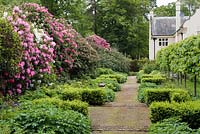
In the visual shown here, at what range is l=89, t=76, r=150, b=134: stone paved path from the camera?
821 cm

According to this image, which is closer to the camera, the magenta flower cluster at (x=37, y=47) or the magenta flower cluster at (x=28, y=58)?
the magenta flower cluster at (x=28, y=58)

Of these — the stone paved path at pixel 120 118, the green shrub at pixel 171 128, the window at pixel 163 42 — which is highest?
the window at pixel 163 42

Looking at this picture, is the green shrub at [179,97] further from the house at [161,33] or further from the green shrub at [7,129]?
the house at [161,33]

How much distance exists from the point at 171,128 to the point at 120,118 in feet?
8.92

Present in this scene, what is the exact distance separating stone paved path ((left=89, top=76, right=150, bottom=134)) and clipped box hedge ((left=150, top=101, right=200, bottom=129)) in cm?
38

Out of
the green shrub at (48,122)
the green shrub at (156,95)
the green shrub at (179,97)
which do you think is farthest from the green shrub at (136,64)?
the green shrub at (48,122)

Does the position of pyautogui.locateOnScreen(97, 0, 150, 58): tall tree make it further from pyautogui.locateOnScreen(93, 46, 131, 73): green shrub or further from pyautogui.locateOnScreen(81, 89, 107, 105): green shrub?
pyautogui.locateOnScreen(81, 89, 107, 105): green shrub

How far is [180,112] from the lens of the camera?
8297 millimetres

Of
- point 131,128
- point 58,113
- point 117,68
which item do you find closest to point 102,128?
point 131,128

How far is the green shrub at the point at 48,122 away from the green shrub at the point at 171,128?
1378mm

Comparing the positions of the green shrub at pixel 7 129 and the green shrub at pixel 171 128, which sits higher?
the green shrub at pixel 7 129

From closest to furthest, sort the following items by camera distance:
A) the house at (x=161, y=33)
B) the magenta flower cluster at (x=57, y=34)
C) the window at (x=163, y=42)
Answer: the magenta flower cluster at (x=57, y=34)
the house at (x=161, y=33)
the window at (x=163, y=42)

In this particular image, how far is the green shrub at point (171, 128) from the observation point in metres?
6.83

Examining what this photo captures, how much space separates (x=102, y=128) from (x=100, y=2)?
146 feet
